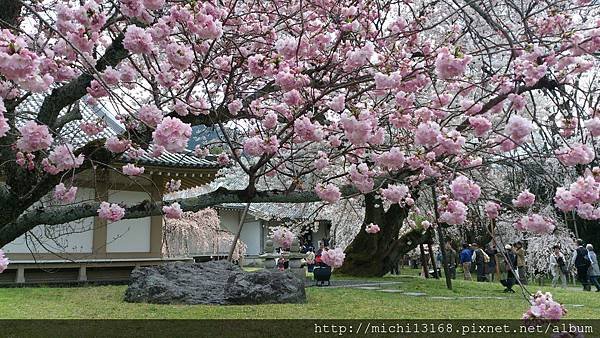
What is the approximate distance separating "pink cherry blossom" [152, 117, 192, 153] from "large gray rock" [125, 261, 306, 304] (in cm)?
620

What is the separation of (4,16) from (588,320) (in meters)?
7.06

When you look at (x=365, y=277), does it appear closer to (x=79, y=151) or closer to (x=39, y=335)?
(x=39, y=335)

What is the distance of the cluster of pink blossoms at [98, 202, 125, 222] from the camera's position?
340 centimetres

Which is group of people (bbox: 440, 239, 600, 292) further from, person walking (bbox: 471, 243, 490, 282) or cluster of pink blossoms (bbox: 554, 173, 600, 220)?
cluster of pink blossoms (bbox: 554, 173, 600, 220)

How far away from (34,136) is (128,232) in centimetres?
1060

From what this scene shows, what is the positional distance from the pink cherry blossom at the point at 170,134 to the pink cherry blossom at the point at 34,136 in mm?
517

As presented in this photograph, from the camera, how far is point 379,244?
14805 mm

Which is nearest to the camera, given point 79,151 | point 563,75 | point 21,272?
point 563,75

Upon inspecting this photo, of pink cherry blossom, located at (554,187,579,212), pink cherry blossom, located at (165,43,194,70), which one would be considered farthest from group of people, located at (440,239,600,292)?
pink cherry blossom, located at (165,43,194,70)

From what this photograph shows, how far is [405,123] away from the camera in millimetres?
3691

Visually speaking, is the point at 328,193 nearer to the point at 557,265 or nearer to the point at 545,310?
the point at 545,310

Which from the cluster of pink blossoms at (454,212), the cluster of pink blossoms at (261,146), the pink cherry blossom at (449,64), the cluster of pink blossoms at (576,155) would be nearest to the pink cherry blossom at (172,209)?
the cluster of pink blossoms at (261,146)

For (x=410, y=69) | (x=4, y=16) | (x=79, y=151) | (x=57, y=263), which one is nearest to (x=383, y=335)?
(x=410, y=69)

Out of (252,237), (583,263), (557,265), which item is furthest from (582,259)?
(252,237)
